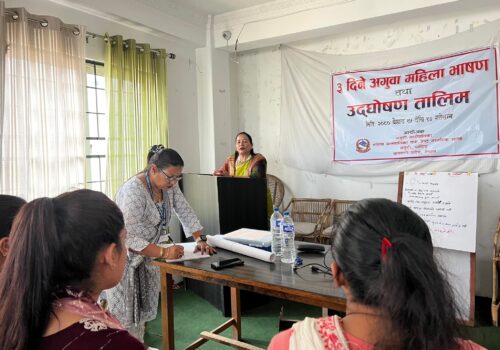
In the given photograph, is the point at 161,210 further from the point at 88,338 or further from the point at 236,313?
the point at 88,338

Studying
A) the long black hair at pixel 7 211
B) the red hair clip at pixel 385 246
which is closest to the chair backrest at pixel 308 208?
the long black hair at pixel 7 211

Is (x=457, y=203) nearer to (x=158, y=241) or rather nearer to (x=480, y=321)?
(x=480, y=321)

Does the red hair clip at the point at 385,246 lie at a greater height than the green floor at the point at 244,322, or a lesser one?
greater

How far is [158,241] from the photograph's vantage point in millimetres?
2193

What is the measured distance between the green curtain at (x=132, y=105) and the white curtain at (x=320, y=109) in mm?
1361

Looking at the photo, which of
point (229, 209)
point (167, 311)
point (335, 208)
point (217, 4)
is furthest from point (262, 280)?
point (217, 4)

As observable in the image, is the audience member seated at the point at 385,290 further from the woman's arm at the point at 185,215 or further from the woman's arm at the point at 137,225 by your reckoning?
the woman's arm at the point at 185,215

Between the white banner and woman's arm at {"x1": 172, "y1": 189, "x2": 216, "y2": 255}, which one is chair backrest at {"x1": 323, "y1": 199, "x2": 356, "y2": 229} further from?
woman's arm at {"x1": 172, "y1": 189, "x2": 216, "y2": 255}

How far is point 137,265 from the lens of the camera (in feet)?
6.91

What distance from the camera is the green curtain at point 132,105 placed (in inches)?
127

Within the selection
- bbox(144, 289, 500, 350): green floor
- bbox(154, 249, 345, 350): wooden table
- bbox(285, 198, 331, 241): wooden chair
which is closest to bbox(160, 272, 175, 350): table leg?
bbox(154, 249, 345, 350): wooden table

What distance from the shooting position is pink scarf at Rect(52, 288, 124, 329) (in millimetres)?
823

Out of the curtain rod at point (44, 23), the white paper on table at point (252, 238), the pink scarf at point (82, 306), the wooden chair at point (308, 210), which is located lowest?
the wooden chair at point (308, 210)

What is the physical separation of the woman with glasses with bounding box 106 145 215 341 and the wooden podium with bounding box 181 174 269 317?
2.98 ft
